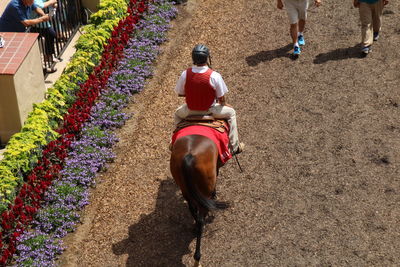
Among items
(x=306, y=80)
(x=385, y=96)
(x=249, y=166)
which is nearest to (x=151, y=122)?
(x=249, y=166)

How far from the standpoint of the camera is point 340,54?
1370cm

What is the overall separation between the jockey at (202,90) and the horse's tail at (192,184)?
112 cm

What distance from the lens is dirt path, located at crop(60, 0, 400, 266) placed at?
Result: 962 cm

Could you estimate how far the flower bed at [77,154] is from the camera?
9633 millimetres

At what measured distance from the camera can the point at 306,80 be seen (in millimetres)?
12969

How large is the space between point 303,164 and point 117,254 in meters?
3.17

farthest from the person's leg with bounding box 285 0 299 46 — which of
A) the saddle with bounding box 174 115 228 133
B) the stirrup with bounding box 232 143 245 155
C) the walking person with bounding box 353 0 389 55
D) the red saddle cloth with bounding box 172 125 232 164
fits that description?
the red saddle cloth with bounding box 172 125 232 164

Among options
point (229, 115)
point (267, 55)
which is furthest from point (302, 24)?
point (229, 115)

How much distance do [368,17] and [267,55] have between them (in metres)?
2.01

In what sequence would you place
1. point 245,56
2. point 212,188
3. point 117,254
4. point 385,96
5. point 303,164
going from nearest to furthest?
point 212,188, point 117,254, point 303,164, point 385,96, point 245,56

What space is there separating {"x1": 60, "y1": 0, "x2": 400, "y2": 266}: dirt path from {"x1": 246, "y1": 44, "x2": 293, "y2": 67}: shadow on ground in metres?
0.02

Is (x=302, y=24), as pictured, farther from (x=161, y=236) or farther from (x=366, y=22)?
(x=161, y=236)

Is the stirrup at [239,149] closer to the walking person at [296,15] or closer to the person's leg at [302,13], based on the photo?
the walking person at [296,15]

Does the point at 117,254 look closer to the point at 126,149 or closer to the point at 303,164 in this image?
the point at 126,149
